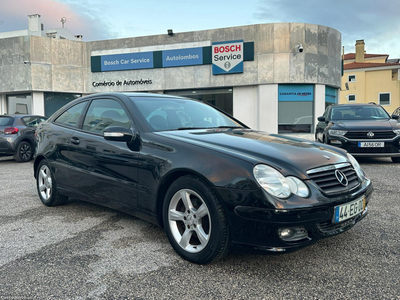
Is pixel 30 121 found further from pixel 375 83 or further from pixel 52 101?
pixel 375 83

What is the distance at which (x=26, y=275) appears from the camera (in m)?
2.60

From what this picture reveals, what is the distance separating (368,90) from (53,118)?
142ft

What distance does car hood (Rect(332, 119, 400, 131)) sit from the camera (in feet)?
26.0

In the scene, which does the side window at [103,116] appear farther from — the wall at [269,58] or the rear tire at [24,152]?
the wall at [269,58]

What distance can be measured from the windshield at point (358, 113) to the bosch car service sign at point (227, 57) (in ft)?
31.6

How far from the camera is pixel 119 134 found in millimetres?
3189

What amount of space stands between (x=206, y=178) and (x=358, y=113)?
7889 mm

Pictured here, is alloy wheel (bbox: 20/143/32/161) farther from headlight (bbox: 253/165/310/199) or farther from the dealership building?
the dealership building

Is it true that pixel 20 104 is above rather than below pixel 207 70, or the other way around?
below

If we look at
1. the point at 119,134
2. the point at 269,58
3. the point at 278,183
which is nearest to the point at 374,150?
the point at 278,183

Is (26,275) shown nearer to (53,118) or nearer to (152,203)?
(152,203)

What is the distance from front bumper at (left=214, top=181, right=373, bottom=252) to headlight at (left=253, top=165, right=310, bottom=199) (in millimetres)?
108

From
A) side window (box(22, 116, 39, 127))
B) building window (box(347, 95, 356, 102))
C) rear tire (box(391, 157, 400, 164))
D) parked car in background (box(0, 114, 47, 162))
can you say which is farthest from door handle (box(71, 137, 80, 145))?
building window (box(347, 95, 356, 102))

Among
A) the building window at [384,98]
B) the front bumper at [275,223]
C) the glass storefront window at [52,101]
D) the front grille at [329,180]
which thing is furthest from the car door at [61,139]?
the building window at [384,98]
